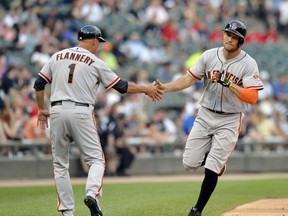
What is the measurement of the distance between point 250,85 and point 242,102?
0.30 m

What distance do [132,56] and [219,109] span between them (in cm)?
1190

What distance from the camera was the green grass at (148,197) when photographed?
1034 cm

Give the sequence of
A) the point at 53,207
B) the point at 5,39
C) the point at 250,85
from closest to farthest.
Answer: the point at 250,85 < the point at 53,207 < the point at 5,39

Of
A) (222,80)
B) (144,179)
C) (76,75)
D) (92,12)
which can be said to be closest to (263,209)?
(222,80)

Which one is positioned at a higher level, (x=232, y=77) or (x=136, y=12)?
(x=136, y=12)

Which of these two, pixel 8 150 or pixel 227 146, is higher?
pixel 227 146

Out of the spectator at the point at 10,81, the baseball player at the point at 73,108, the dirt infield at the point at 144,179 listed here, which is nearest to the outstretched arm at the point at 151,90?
the baseball player at the point at 73,108

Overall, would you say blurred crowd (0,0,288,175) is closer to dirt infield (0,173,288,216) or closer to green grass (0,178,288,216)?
dirt infield (0,173,288,216)

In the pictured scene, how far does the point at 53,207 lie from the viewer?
35.4 ft

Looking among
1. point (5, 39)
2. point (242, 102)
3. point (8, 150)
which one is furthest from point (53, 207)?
point (5, 39)

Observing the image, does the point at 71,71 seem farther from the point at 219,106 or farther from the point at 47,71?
the point at 219,106

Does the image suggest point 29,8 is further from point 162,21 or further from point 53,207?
point 53,207

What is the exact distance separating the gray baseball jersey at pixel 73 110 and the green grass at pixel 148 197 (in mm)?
937

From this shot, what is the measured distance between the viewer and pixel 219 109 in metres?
9.73
